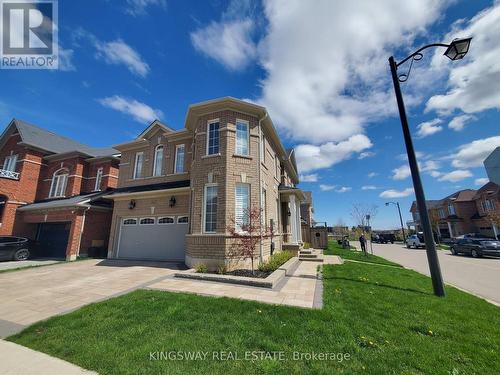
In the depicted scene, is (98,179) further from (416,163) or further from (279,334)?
(416,163)

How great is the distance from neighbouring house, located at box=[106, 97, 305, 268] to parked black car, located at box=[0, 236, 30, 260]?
19.4 ft

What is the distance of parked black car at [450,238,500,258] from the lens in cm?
1788

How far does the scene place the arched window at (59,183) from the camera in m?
18.6

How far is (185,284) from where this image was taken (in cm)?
735

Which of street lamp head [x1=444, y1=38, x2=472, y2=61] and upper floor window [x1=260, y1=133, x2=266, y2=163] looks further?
upper floor window [x1=260, y1=133, x2=266, y2=163]

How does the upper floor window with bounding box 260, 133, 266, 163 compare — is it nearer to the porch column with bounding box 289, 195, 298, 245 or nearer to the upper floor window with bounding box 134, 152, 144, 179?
the porch column with bounding box 289, 195, 298, 245

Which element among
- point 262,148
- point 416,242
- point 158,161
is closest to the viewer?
point 262,148

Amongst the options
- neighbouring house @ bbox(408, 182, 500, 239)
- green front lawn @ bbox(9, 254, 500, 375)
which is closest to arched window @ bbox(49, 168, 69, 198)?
green front lawn @ bbox(9, 254, 500, 375)

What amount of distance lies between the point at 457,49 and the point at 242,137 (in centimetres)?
828

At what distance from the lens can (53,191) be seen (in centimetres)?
1888

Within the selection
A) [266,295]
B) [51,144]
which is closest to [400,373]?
[266,295]

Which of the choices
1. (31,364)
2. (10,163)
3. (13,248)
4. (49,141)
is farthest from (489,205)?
(10,163)

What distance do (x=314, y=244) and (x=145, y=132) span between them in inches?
711

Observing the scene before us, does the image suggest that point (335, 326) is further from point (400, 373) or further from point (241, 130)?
point (241, 130)
